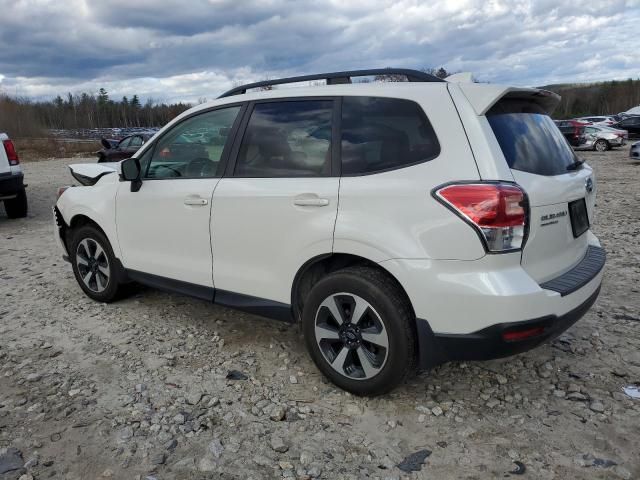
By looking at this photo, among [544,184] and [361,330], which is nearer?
[544,184]

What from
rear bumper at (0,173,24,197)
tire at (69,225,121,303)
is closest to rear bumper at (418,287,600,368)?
tire at (69,225,121,303)

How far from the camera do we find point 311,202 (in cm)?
306

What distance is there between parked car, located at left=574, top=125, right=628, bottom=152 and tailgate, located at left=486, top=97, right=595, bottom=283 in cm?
2339

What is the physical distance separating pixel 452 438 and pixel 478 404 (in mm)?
408

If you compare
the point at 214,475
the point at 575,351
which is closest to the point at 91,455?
the point at 214,475

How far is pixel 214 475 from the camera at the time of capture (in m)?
2.52

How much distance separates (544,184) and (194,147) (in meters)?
2.46

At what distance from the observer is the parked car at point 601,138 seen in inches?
915

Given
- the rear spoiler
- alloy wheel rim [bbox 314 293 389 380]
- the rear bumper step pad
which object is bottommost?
alloy wheel rim [bbox 314 293 389 380]

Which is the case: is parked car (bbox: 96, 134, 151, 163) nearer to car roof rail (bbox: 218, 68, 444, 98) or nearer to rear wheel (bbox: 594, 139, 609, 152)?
car roof rail (bbox: 218, 68, 444, 98)

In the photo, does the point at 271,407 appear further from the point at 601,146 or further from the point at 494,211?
the point at 601,146

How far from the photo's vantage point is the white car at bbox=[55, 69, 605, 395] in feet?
8.52

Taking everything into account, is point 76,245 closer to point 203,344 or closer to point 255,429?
point 203,344

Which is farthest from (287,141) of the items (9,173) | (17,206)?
(17,206)
